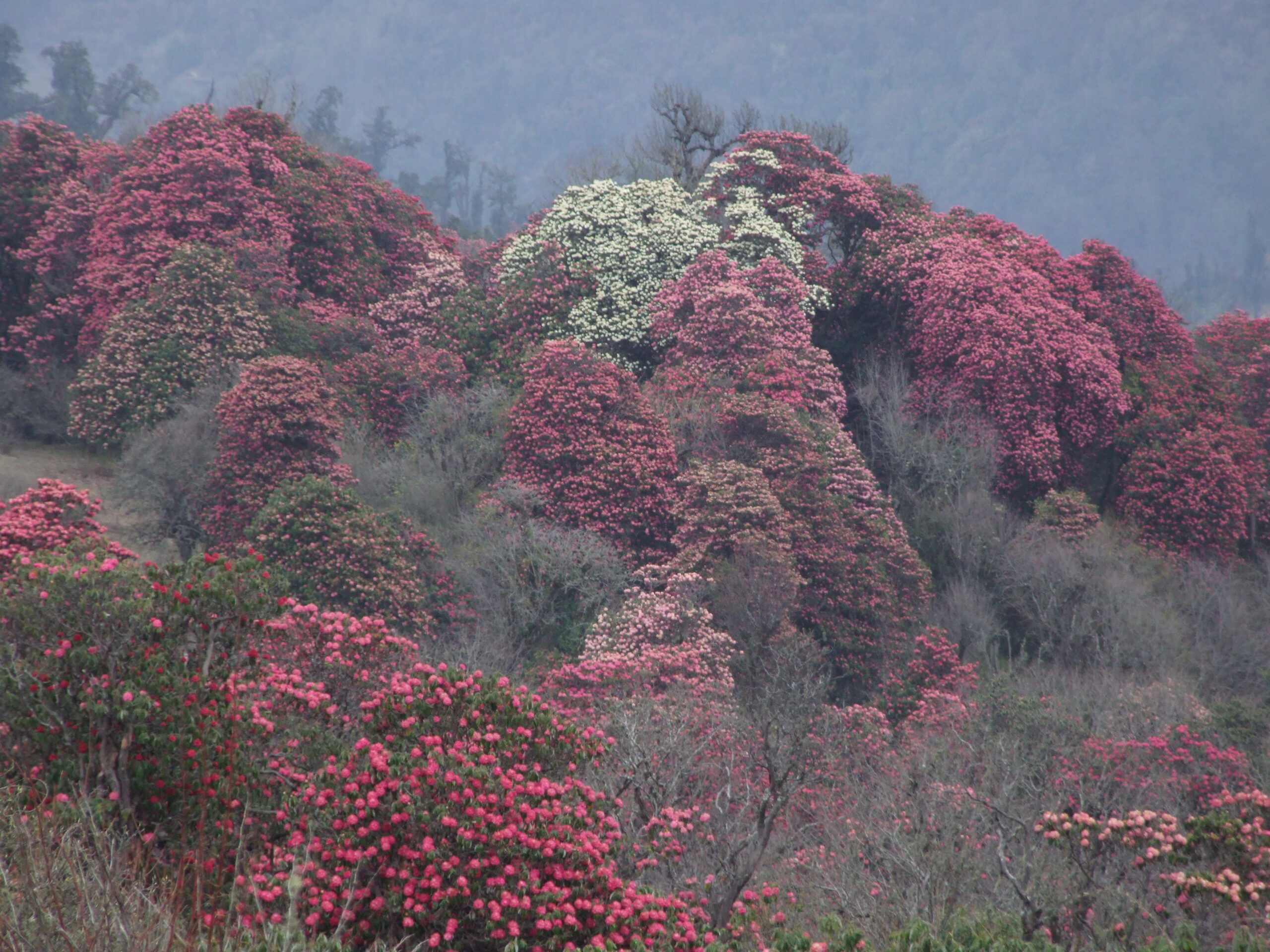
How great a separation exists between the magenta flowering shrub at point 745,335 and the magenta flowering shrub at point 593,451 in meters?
2.13

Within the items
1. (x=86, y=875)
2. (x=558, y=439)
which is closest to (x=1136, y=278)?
(x=558, y=439)

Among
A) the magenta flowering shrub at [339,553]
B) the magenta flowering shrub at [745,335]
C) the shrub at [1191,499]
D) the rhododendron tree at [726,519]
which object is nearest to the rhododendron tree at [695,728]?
the rhododendron tree at [726,519]

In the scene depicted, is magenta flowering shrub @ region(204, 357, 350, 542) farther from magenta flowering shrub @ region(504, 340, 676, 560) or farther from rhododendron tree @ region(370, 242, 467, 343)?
rhododendron tree @ region(370, 242, 467, 343)

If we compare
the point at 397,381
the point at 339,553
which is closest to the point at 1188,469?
the point at 397,381

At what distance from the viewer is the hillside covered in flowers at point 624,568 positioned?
7.02 metres

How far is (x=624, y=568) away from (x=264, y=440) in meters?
8.49

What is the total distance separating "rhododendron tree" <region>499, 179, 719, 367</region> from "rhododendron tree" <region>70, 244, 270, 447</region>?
8.19m

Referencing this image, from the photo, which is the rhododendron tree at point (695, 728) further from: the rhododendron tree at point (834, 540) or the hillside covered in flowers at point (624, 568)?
the rhododendron tree at point (834, 540)

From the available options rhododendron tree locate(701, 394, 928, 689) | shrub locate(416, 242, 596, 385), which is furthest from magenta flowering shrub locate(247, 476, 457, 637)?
shrub locate(416, 242, 596, 385)

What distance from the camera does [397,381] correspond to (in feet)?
84.1

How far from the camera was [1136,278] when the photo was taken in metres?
29.8

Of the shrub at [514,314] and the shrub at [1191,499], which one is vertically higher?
the shrub at [514,314]

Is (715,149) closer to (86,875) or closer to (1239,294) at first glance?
(86,875)

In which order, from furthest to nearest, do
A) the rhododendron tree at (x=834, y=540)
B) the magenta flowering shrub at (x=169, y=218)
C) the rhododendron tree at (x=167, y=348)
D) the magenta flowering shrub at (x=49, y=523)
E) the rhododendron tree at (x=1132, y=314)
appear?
the rhododendron tree at (x=1132, y=314)
the magenta flowering shrub at (x=169, y=218)
the rhododendron tree at (x=167, y=348)
the rhododendron tree at (x=834, y=540)
the magenta flowering shrub at (x=49, y=523)
